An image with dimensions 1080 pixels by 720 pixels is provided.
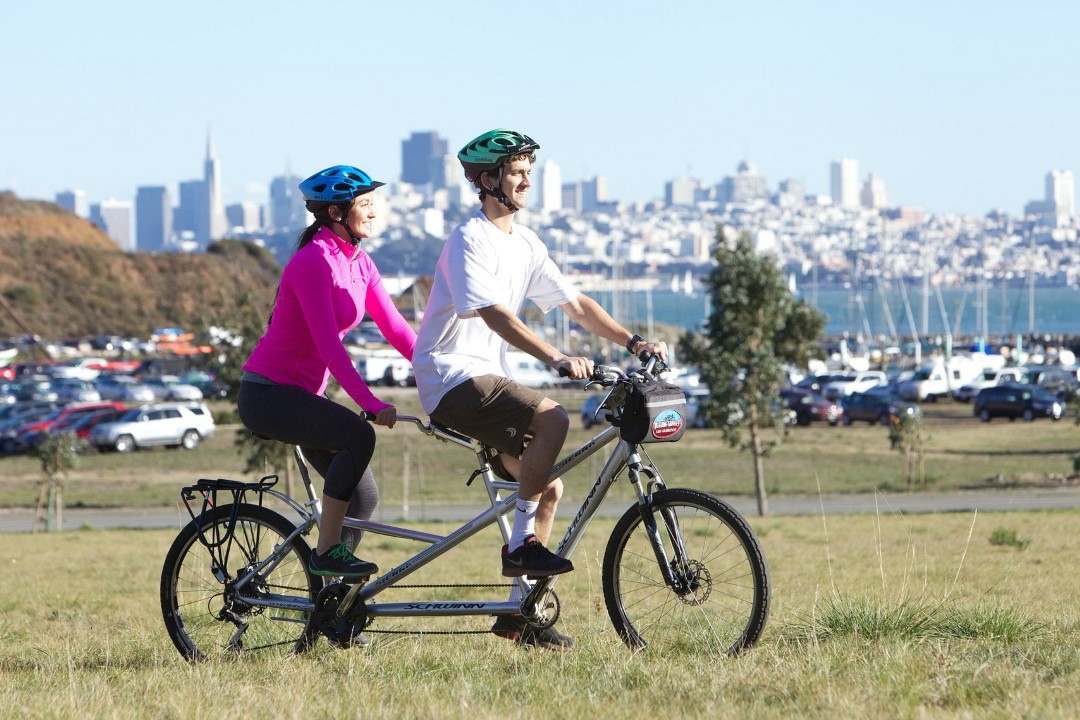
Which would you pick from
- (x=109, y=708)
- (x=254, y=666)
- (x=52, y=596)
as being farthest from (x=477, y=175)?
(x=52, y=596)

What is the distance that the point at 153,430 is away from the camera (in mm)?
47812

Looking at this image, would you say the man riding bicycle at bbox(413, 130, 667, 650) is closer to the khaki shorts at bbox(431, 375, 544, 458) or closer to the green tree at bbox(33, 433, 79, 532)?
the khaki shorts at bbox(431, 375, 544, 458)

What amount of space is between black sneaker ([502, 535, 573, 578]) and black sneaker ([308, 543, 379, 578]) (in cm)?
55

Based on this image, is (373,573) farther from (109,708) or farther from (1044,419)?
(1044,419)

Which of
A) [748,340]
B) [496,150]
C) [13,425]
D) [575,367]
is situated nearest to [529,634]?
[575,367]

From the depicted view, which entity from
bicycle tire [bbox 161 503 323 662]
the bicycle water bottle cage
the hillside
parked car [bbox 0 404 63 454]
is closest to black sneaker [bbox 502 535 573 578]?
bicycle tire [bbox 161 503 323 662]

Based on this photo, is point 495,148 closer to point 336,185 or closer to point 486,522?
point 336,185

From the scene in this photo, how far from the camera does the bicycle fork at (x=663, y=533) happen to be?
5.04 meters

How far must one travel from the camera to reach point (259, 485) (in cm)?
569

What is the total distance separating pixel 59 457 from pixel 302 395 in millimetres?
25281

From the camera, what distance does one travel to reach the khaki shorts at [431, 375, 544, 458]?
511cm

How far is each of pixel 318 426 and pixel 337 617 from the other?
705 millimetres

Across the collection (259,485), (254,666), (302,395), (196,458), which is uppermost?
(302,395)

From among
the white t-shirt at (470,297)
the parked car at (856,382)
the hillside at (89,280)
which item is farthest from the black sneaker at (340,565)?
the hillside at (89,280)
